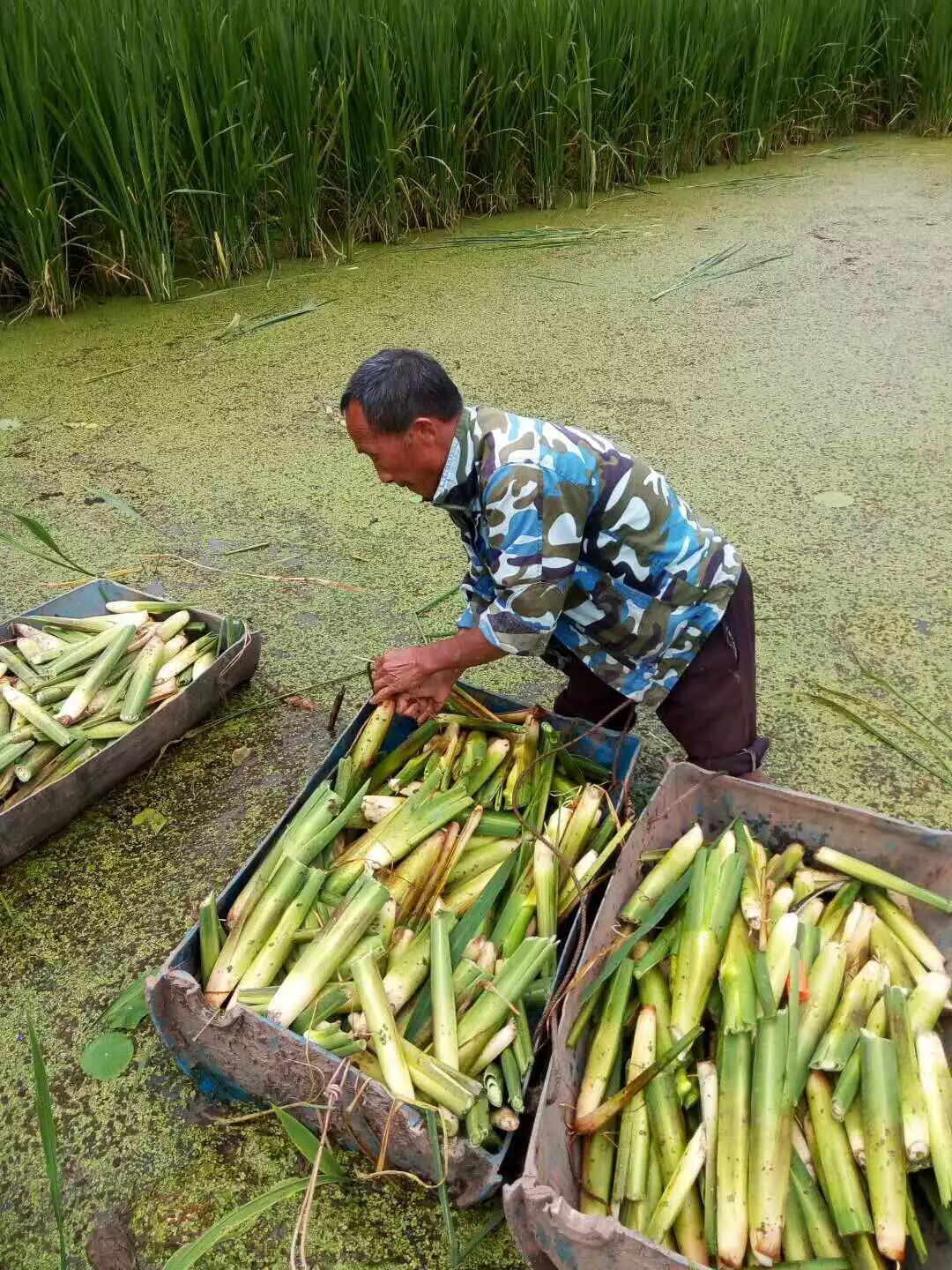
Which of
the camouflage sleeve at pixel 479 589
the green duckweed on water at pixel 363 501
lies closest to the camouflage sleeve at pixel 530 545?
the camouflage sleeve at pixel 479 589

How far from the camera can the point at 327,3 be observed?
425 centimetres

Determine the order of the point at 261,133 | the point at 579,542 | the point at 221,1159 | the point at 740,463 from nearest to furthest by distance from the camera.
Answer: the point at 221,1159, the point at 579,542, the point at 740,463, the point at 261,133

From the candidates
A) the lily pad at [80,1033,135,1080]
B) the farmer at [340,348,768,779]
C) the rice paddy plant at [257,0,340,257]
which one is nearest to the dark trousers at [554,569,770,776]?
the farmer at [340,348,768,779]

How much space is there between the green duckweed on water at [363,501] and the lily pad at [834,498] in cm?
1

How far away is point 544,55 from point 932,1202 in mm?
5073

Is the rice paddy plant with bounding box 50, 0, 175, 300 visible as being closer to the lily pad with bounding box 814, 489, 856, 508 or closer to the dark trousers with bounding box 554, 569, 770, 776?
the lily pad with bounding box 814, 489, 856, 508

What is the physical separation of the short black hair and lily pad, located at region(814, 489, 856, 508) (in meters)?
1.80

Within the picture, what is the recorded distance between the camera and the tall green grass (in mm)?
3701

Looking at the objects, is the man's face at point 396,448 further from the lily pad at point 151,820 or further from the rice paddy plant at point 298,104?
the rice paddy plant at point 298,104

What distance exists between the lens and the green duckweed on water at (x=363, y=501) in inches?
54.3

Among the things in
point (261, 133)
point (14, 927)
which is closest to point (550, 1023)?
point (14, 927)

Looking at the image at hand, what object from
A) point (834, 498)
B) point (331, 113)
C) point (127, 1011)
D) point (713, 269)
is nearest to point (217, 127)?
point (331, 113)

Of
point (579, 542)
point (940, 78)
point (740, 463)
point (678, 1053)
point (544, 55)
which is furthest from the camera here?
point (940, 78)

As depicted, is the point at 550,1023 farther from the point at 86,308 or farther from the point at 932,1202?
the point at 86,308
